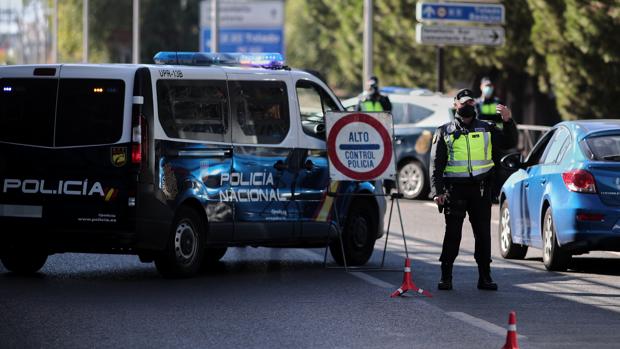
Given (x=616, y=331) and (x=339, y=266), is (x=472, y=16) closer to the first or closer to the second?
(x=339, y=266)

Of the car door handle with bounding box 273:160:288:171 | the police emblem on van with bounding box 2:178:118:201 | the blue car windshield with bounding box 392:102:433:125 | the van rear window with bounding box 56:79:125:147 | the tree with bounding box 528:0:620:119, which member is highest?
the tree with bounding box 528:0:620:119

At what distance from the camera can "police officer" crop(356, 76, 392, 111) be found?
81.9ft

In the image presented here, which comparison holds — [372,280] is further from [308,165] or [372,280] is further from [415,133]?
[415,133]

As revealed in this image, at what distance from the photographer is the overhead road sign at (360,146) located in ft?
50.9

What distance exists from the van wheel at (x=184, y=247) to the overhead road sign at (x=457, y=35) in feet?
68.1

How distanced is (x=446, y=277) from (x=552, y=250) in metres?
1.84

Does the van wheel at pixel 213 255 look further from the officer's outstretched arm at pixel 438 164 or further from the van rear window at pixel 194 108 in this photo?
the officer's outstretched arm at pixel 438 164

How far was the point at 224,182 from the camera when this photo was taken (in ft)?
47.4

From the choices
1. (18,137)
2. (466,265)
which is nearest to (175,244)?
(18,137)

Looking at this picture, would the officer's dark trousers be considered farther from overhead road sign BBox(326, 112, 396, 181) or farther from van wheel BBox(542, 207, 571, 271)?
overhead road sign BBox(326, 112, 396, 181)

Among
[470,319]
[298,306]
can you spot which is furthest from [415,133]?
[470,319]

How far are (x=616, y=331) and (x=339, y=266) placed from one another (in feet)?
16.2

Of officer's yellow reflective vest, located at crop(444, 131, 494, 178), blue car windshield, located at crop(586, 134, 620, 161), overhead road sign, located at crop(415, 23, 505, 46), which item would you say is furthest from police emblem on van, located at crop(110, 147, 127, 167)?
overhead road sign, located at crop(415, 23, 505, 46)

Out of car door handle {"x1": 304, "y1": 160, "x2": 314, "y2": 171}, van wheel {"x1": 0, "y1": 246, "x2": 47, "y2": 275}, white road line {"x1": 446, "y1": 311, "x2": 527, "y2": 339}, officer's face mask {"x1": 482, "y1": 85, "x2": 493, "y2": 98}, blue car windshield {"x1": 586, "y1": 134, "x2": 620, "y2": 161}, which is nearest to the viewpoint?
white road line {"x1": 446, "y1": 311, "x2": 527, "y2": 339}
